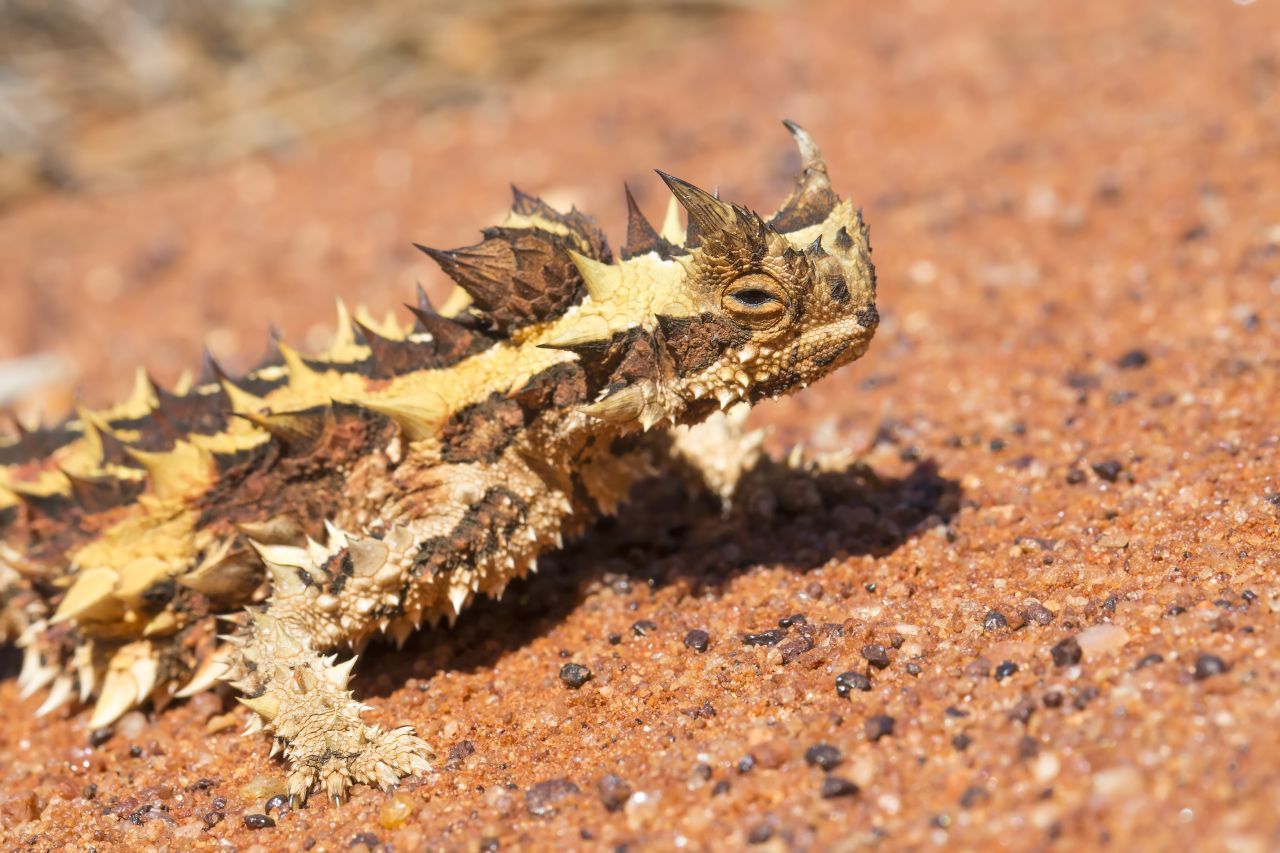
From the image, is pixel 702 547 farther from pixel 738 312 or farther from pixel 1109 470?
pixel 1109 470

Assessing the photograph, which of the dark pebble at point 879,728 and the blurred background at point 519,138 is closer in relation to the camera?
the dark pebble at point 879,728

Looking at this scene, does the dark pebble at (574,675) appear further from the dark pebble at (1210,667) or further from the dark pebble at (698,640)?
the dark pebble at (1210,667)

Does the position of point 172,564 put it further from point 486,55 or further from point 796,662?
point 486,55

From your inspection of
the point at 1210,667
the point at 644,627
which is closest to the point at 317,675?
the point at 644,627

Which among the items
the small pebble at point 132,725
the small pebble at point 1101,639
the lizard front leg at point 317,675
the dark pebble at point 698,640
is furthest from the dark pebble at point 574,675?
the small pebble at point 132,725

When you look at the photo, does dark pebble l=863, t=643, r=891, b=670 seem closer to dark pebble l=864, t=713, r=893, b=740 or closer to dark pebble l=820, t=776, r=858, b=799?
dark pebble l=864, t=713, r=893, b=740

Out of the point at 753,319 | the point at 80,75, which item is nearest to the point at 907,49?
the point at 753,319

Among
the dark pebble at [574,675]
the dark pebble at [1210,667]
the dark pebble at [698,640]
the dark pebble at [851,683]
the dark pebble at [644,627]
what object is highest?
the dark pebble at [644,627]
